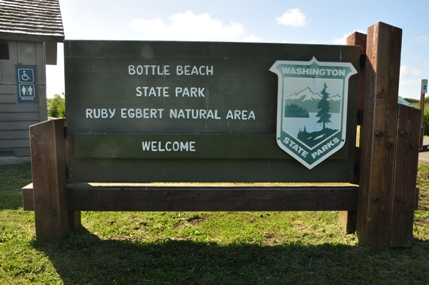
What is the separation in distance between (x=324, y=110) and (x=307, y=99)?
206 millimetres

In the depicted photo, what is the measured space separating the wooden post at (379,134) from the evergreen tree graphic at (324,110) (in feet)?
1.22

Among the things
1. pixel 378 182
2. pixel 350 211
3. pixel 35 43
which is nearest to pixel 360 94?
pixel 378 182

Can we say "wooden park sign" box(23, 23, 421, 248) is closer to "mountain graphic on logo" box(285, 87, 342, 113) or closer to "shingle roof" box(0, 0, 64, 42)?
"mountain graphic on logo" box(285, 87, 342, 113)

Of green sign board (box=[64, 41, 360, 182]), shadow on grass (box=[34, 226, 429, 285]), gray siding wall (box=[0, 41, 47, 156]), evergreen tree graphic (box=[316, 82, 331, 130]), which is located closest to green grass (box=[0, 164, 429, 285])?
shadow on grass (box=[34, 226, 429, 285])

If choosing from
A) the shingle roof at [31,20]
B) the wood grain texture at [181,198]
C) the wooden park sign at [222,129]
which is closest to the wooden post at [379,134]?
the wooden park sign at [222,129]

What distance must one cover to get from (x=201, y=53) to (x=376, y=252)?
8.48 ft

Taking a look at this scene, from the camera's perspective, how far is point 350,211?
409 cm

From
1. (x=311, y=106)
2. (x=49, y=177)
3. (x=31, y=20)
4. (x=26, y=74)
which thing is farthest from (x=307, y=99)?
(x=31, y=20)

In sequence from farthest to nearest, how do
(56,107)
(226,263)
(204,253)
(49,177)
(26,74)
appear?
(56,107)
(26,74)
(49,177)
(204,253)
(226,263)

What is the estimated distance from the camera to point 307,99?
12.4 ft

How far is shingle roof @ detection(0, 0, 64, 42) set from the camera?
877 centimetres

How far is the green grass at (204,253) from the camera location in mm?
3115

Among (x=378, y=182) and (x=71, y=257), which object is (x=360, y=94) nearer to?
(x=378, y=182)

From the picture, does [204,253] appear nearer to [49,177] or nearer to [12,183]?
[49,177]
